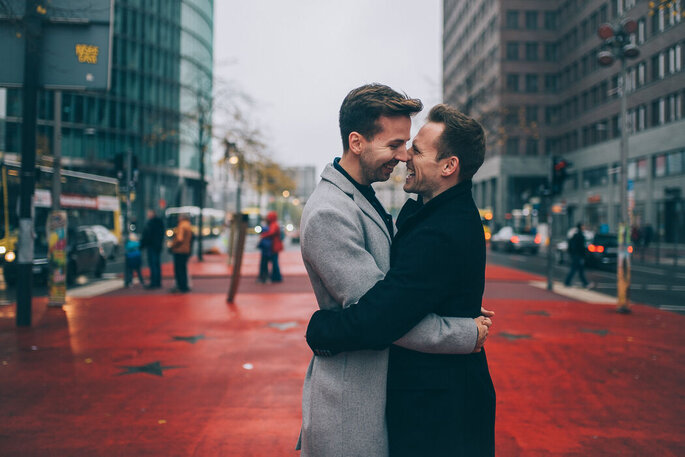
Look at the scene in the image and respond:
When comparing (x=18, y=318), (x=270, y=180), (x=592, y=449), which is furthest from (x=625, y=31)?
(x=270, y=180)

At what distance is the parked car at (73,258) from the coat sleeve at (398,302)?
626 inches

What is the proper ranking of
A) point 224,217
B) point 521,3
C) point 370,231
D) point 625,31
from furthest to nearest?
point 224,217, point 521,3, point 625,31, point 370,231

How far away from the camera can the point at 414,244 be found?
1.88 m

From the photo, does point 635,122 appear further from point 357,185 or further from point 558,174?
point 357,185

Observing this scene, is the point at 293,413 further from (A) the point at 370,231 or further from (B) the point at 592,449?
(A) the point at 370,231

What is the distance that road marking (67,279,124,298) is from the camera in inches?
544

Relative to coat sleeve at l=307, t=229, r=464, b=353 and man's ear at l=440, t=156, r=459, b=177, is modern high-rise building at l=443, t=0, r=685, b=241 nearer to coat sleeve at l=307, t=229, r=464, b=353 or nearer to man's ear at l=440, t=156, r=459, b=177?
man's ear at l=440, t=156, r=459, b=177

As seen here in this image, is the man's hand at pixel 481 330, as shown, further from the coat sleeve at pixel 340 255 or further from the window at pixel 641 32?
the window at pixel 641 32

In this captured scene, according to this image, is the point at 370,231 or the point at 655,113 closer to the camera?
the point at 370,231

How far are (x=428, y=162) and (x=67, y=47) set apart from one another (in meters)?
8.84

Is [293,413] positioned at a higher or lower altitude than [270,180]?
lower

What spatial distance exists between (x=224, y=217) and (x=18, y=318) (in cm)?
5900

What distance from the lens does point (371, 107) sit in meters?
2.03

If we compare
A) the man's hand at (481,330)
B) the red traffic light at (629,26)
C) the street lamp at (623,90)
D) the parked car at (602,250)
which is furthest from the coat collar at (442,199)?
the parked car at (602,250)
